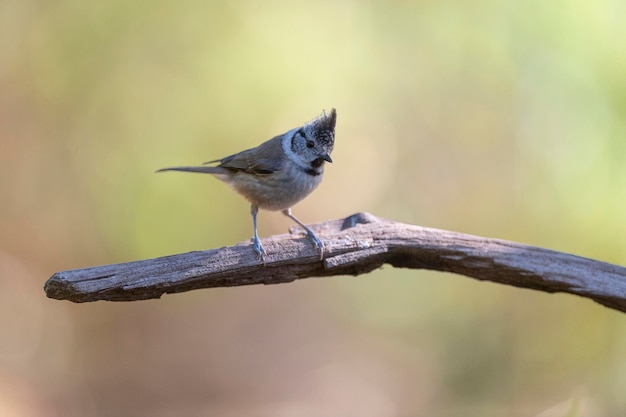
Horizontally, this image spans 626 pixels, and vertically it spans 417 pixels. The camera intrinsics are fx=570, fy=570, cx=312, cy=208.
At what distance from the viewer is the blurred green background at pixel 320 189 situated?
395cm

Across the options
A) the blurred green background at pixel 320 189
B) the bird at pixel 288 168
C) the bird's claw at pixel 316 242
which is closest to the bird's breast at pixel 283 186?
the bird at pixel 288 168

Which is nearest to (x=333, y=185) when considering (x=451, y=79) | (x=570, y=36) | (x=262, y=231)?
(x=262, y=231)

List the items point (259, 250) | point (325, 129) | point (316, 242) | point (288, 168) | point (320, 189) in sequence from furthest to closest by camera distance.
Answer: point (320, 189) → point (288, 168) → point (325, 129) → point (316, 242) → point (259, 250)

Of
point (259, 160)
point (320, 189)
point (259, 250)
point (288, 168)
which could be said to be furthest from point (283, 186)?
point (320, 189)

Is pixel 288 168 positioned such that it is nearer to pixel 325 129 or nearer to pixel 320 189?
pixel 325 129

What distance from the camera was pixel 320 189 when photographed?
4352 millimetres

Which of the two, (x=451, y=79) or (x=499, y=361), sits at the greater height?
(x=451, y=79)

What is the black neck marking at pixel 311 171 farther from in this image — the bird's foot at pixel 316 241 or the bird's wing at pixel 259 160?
the bird's foot at pixel 316 241

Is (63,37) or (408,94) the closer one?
(63,37)

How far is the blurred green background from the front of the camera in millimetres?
3951

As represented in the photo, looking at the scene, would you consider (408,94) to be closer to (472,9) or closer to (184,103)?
(472,9)

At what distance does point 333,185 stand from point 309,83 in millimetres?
784

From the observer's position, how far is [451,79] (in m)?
4.26

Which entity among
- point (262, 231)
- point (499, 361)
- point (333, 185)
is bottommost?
point (499, 361)
